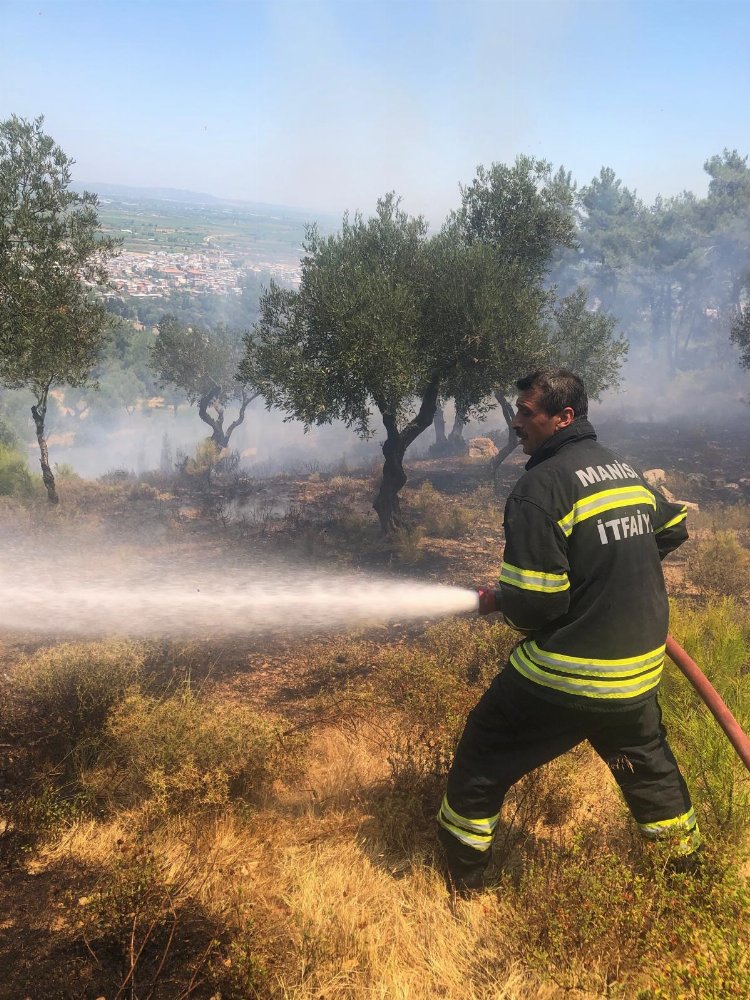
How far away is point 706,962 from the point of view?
79.0 inches

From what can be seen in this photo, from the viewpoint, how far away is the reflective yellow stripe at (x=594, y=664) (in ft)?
8.41

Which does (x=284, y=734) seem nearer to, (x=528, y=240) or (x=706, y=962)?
(x=706, y=962)

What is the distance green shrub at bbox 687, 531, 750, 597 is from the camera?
9258mm

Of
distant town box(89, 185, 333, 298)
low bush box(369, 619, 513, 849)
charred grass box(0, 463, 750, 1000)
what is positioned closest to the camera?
charred grass box(0, 463, 750, 1000)

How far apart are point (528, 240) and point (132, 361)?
4258cm

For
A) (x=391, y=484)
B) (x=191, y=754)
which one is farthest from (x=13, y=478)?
(x=191, y=754)

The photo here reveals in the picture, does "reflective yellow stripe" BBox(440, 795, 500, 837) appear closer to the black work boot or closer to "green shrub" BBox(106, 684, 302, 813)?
the black work boot

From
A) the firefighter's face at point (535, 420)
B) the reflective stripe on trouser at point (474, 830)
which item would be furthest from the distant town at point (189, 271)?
the reflective stripe on trouser at point (474, 830)

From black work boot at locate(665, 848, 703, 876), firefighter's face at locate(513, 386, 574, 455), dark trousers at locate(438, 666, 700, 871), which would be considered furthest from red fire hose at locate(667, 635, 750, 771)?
firefighter's face at locate(513, 386, 574, 455)

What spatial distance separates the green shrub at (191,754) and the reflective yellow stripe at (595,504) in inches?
102

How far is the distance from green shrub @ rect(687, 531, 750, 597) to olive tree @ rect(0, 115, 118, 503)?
11837mm

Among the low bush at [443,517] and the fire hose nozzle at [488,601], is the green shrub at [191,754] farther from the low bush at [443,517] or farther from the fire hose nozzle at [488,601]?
the low bush at [443,517]

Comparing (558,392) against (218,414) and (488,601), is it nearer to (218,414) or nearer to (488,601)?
(488,601)

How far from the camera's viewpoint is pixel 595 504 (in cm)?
259
